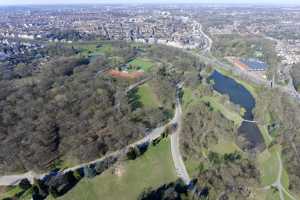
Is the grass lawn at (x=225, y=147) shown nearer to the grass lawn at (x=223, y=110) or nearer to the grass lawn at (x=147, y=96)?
the grass lawn at (x=223, y=110)

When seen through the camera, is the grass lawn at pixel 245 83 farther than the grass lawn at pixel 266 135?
Yes

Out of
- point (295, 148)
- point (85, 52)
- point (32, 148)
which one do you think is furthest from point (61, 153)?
point (85, 52)

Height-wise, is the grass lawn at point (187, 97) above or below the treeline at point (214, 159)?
above

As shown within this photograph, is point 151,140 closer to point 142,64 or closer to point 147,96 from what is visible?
point 147,96

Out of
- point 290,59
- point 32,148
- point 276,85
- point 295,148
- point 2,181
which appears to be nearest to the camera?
point 2,181

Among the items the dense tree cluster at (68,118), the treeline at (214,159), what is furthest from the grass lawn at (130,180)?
the dense tree cluster at (68,118)

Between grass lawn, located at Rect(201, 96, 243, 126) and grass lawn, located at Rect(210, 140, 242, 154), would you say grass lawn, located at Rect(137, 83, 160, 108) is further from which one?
grass lawn, located at Rect(210, 140, 242, 154)

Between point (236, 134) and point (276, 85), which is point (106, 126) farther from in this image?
point (276, 85)
